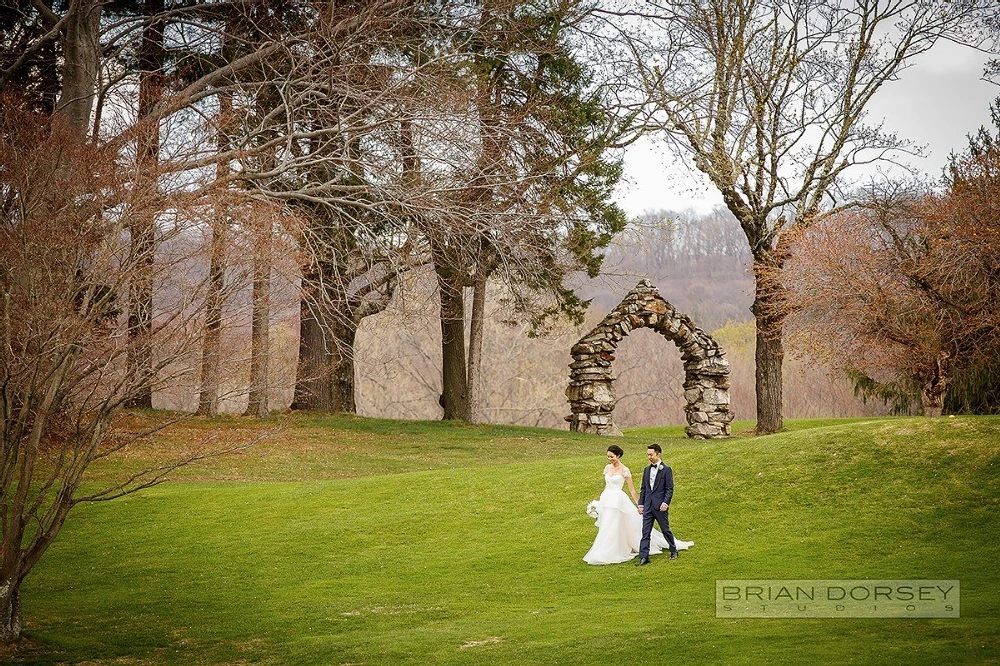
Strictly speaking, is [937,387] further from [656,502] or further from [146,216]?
[146,216]

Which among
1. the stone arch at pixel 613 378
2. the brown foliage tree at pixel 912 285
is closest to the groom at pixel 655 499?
the brown foliage tree at pixel 912 285

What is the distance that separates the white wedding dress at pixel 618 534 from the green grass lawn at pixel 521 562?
0.26 metres

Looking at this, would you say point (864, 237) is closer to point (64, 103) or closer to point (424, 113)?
point (424, 113)

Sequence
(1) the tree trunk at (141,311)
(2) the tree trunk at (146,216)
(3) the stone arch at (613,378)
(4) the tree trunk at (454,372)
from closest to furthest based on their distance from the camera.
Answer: (1) the tree trunk at (141,311) → (2) the tree trunk at (146,216) → (3) the stone arch at (613,378) → (4) the tree trunk at (454,372)

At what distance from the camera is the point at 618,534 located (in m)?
11.6

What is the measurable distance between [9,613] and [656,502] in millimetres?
6410

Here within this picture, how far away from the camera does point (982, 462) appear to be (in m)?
12.6

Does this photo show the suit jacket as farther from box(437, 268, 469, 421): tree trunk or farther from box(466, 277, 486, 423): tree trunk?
box(437, 268, 469, 421): tree trunk

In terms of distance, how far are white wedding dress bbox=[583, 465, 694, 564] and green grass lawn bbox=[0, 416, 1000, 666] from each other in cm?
26

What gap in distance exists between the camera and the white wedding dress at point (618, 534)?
11523 mm

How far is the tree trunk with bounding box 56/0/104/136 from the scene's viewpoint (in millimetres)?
19016

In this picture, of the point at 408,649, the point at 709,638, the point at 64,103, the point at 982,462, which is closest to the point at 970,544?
the point at 982,462

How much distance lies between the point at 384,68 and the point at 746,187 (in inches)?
455

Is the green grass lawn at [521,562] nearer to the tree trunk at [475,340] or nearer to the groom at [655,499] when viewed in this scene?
the groom at [655,499]
